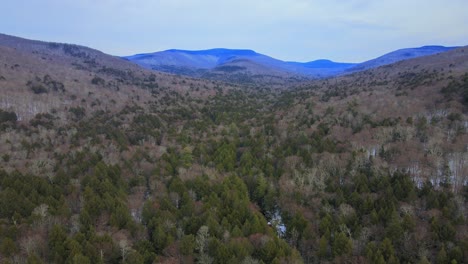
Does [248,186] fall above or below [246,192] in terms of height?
below

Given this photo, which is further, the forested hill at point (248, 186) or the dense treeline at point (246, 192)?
the forested hill at point (248, 186)

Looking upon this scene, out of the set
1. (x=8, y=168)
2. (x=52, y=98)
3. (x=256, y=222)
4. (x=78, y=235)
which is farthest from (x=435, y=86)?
(x=52, y=98)

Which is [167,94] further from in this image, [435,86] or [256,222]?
[256,222]

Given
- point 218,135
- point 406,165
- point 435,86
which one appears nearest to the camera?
point 406,165

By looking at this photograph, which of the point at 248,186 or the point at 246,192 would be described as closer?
the point at 246,192

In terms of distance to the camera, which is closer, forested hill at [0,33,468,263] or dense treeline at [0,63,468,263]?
dense treeline at [0,63,468,263]

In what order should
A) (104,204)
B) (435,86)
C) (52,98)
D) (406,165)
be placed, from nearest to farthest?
(104,204) < (406,165) < (435,86) < (52,98)

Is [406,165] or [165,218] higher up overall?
[406,165]

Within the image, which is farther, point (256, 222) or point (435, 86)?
point (435, 86)
